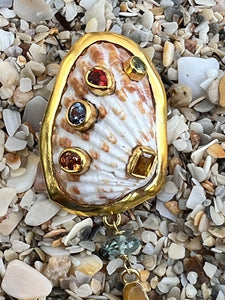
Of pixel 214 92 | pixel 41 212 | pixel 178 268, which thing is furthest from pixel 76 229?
pixel 214 92

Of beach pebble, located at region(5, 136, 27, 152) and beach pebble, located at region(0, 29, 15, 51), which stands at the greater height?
beach pebble, located at region(0, 29, 15, 51)

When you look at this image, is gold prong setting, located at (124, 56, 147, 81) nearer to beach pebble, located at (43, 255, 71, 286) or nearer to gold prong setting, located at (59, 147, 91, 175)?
gold prong setting, located at (59, 147, 91, 175)

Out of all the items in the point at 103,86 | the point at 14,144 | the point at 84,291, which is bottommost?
the point at 84,291

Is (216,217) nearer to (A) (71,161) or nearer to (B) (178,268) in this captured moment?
(B) (178,268)

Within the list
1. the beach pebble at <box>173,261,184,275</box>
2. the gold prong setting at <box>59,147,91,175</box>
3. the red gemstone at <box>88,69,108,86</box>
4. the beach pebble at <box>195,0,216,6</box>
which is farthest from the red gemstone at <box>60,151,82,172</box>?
the beach pebble at <box>195,0,216,6</box>

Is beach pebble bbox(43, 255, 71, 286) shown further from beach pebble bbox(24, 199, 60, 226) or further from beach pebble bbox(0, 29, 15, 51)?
beach pebble bbox(0, 29, 15, 51)

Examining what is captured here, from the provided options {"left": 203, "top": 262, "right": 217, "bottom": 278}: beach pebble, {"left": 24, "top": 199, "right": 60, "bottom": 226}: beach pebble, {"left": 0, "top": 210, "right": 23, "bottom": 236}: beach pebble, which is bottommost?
{"left": 203, "top": 262, "right": 217, "bottom": 278}: beach pebble

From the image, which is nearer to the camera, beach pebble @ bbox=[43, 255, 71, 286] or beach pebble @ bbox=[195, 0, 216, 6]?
beach pebble @ bbox=[43, 255, 71, 286]
